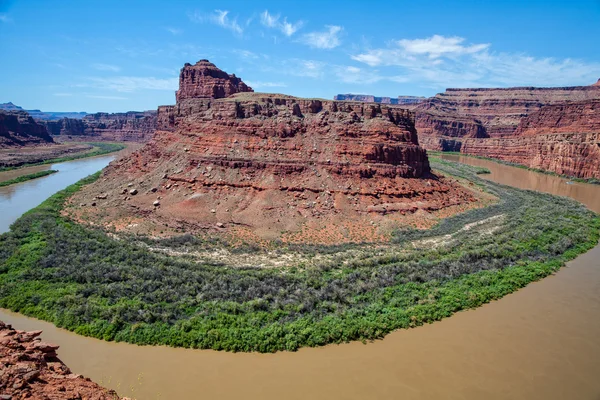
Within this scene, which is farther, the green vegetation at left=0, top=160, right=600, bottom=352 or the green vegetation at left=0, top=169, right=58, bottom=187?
the green vegetation at left=0, top=169, right=58, bottom=187

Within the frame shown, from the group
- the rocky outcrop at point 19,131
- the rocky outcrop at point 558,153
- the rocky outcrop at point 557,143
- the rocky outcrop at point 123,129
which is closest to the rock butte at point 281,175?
the rocky outcrop at point 558,153

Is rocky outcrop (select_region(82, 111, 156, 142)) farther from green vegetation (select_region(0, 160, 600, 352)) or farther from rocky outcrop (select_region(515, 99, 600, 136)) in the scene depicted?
rocky outcrop (select_region(515, 99, 600, 136))

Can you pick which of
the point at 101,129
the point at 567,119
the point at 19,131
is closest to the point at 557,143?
the point at 567,119

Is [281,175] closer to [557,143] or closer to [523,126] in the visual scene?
[557,143]

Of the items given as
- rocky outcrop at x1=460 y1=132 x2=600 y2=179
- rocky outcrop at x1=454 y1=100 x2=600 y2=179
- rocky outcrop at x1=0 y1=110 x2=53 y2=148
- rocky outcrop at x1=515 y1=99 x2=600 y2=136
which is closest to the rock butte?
rocky outcrop at x1=460 y1=132 x2=600 y2=179

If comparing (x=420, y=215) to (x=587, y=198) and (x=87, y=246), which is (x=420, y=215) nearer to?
(x=87, y=246)

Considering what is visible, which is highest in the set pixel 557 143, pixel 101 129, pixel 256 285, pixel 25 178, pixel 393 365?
pixel 101 129

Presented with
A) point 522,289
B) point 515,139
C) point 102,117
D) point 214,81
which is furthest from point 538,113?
point 102,117
